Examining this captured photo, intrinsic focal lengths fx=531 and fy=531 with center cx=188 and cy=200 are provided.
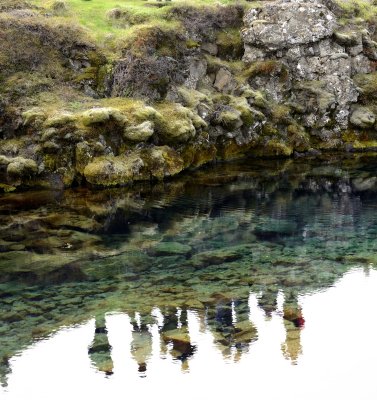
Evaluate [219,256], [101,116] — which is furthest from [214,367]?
[101,116]

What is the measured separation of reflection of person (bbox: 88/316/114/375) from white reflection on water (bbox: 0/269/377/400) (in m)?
0.15

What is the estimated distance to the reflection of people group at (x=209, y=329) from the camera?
13812 mm

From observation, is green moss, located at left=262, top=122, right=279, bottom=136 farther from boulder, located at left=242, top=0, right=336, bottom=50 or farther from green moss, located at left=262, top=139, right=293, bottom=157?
boulder, located at left=242, top=0, right=336, bottom=50

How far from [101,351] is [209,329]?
3.02 meters

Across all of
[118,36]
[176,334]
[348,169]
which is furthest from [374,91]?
[176,334]

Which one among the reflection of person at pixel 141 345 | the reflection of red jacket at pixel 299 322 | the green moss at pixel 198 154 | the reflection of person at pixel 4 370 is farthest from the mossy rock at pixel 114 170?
the reflection of person at pixel 4 370

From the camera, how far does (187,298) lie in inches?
672

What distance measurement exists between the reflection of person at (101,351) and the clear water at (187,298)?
0.04 m

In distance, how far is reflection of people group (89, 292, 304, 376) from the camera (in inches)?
544

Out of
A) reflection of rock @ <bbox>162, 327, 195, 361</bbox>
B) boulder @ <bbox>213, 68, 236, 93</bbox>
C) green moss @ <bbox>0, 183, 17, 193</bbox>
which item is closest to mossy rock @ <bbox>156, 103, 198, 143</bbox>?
boulder @ <bbox>213, 68, 236, 93</bbox>

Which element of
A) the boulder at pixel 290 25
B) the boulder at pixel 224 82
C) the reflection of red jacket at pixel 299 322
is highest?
the boulder at pixel 290 25

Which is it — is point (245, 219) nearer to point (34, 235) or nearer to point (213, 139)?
point (34, 235)

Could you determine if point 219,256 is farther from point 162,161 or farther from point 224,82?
point 224,82

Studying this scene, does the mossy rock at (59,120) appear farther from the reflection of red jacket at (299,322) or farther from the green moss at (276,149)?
the reflection of red jacket at (299,322)
